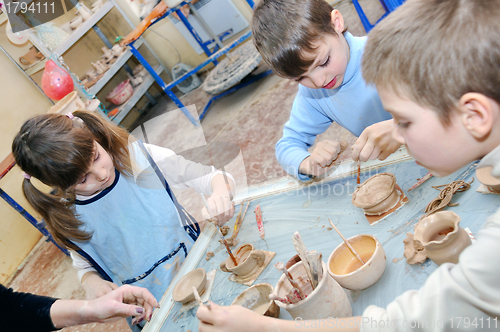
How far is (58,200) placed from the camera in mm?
1488

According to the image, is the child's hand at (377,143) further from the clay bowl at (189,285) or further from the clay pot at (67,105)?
the clay pot at (67,105)

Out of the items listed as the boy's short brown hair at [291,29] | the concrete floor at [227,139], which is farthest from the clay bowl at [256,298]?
the concrete floor at [227,139]

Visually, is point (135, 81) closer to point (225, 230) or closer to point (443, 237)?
point (225, 230)

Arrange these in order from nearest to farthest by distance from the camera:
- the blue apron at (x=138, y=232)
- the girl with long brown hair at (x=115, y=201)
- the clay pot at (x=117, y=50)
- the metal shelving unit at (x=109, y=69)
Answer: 1. the girl with long brown hair at (x=115, y=201)
2. the blue apron at (x=138, y=232)
3. the metal shelving unit at (x=109, y=69)
4. the clay pot at (x=117, y=50)

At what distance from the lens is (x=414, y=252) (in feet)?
3.00

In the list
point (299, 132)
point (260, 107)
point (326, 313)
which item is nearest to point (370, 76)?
point (326, 313)

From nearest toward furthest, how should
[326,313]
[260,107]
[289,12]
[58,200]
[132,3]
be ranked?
1. [326,313]
2. [289,12]
3. [58,200]
4. [260,107]
5. [132,3]

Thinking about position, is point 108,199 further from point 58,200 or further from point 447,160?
point 447,160

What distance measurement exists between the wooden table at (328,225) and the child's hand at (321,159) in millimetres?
52

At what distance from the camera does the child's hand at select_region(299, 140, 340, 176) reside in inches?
55.1

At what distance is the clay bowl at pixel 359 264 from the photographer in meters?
0.88

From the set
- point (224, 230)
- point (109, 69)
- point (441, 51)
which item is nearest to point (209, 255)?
point (224, 230)

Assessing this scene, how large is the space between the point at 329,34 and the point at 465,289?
1.00 metres

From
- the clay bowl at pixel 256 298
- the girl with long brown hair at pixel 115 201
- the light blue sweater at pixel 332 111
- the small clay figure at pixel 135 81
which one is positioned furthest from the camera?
the small clay figure at pixel 135 81
